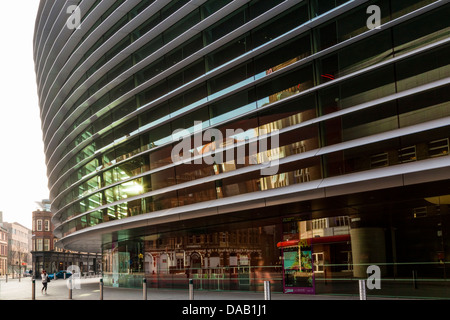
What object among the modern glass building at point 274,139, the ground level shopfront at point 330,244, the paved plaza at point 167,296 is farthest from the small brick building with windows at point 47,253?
the ground level shopfront at point 330,244

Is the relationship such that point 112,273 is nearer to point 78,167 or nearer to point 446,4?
point 78,167

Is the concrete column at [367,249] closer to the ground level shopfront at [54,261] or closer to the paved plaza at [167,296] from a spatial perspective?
the paved plaza at [167,296]

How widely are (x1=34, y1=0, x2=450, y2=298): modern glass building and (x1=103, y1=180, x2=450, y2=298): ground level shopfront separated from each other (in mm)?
62

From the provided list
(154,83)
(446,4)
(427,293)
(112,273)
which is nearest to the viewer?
(446,4)

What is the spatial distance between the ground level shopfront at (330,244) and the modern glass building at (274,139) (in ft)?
0.20

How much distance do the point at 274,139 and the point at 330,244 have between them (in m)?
5.01

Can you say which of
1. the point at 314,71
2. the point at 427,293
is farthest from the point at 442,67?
the point at 427,293

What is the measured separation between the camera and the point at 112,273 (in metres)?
38.0

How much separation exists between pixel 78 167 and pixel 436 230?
24.2 meters

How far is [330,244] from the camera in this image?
19.9m

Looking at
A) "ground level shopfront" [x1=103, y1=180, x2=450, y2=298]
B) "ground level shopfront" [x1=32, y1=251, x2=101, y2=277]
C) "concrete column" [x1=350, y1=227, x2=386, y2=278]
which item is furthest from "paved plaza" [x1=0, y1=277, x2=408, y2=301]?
"ground level shopfront" [x1=32, y1=251, x2=101, y2=277]

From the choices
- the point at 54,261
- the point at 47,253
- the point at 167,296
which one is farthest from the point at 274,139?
the point at 54,261

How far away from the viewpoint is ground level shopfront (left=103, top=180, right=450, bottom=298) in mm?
17359

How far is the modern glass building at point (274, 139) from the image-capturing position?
16.2 m
